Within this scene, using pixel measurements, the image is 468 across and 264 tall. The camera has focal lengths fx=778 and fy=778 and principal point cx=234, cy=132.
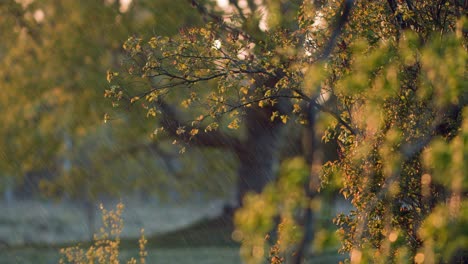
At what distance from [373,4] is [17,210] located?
2372cm

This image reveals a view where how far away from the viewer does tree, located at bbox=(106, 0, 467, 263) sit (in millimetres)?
2936

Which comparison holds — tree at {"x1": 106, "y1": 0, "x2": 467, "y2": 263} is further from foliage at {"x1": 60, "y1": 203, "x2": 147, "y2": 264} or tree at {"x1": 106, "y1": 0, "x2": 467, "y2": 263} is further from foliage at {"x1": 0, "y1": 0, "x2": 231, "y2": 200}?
foliage at {"x1": 0, "y1": 0, "x2": 231, "y2": 200}

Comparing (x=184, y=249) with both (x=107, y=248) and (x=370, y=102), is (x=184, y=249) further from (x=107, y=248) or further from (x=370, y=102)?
(x=370, y=102)

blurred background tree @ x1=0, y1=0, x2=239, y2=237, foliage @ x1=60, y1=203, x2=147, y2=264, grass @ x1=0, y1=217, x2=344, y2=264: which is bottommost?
foliage @ x1=60, y1=203, x2=147, y2=264

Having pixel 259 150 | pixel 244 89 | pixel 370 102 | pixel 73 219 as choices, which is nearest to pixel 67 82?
pixel 259 150

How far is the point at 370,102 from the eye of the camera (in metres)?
4.09

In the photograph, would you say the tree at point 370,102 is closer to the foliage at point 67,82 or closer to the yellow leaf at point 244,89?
the yellow leaf at point 244,89

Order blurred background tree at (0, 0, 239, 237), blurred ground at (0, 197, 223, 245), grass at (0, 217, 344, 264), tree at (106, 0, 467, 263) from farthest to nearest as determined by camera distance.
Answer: blurred ground at (0, 197, 223, 245) → grass at (0, 217, 344, 264) → blurred background tree at (0, 0, 239, 237) → tree at (106, 0, 467, 263)

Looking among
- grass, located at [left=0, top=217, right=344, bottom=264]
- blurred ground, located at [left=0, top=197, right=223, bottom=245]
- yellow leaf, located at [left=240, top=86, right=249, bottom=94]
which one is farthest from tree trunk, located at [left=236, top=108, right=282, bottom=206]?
yellow leaf, located at [left=240, top=86, right=249, bottom=94]

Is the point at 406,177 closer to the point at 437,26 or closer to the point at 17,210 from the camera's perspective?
the point at 437,26

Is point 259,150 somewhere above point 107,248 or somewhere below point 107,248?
above

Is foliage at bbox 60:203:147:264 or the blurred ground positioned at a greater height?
the blurred ground

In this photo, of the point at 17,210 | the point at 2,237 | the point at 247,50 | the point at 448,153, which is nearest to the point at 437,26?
the point at 247,50

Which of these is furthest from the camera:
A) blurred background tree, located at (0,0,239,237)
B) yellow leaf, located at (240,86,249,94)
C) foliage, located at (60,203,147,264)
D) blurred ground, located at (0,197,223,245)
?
blurred ground, located at (0,197,223,245)
